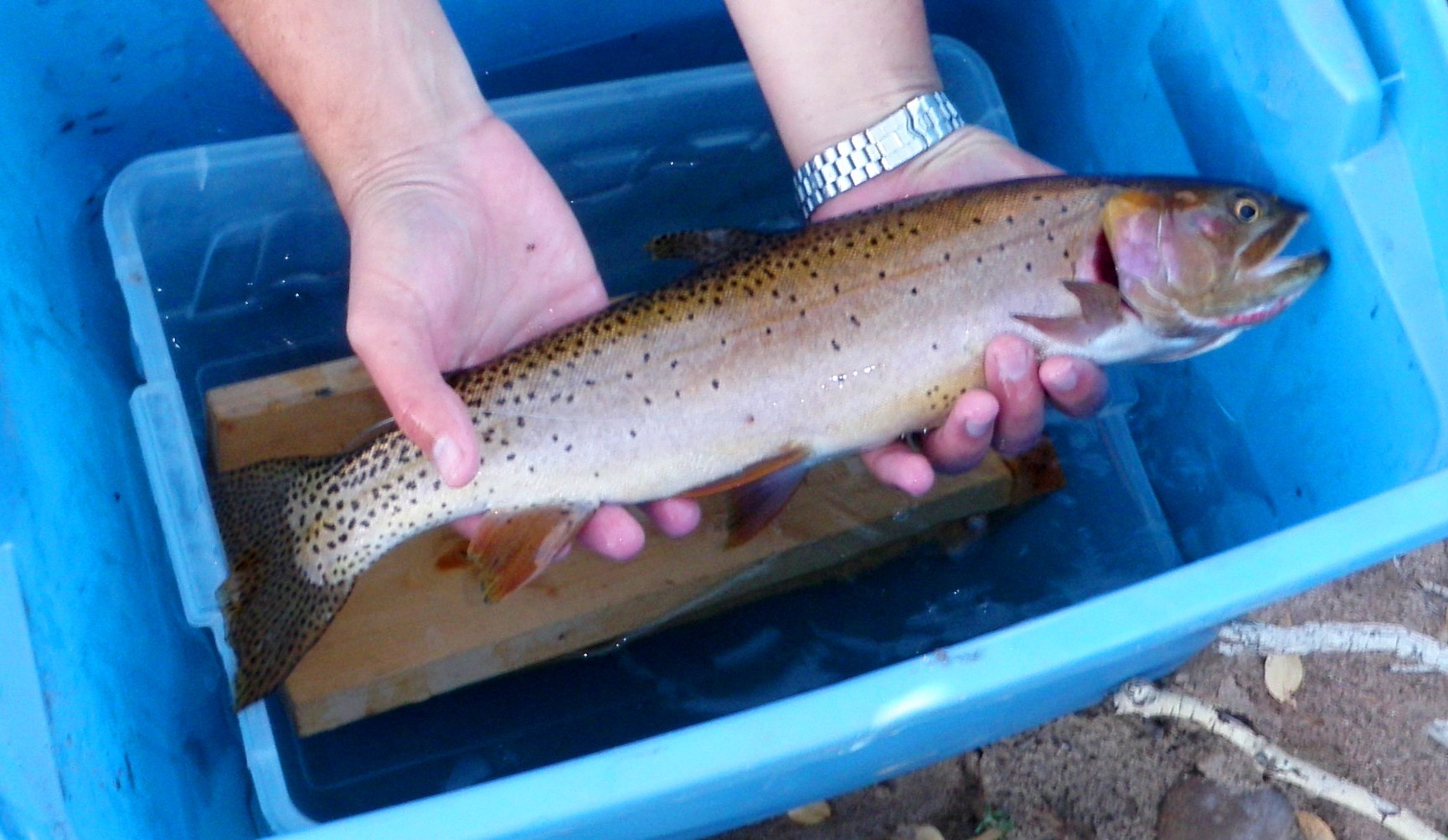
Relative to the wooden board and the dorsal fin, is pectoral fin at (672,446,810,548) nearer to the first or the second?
the wooden board

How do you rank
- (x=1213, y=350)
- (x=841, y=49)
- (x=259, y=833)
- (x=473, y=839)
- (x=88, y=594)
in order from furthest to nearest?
(x=1213, y=350) → (x=841, y=49) → (x=259, y=833) → (x=88, y=594) → (x=473, y=839)

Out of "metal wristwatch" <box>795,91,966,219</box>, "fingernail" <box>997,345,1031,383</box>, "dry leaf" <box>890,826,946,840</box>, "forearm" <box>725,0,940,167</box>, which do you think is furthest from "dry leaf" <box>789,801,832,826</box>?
"forearm" <box>725,0,940,167</box>

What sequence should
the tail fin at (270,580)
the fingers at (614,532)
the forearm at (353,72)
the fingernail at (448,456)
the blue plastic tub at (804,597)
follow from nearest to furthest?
1. the blue plastic tub at (804,597)
2. the fingernail at (448,456)
3. the tail fin at (270,580)
4. the fingers at (614,532)
5. the forearm at (353,72)

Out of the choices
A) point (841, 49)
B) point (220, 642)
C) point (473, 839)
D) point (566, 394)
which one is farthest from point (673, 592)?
point (841, 49)

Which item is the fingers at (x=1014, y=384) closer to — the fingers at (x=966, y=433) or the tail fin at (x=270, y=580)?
the fingers at (x=966, y=433)

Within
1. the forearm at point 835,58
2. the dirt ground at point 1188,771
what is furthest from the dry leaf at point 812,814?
the forearm at point 835,58

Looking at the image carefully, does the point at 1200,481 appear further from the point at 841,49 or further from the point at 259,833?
the point at 259,833
